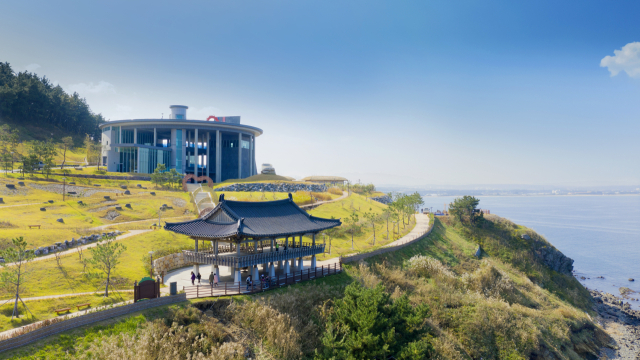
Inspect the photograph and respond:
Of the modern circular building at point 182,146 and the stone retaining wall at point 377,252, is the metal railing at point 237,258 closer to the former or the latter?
the stone retaining wall at point 377,252

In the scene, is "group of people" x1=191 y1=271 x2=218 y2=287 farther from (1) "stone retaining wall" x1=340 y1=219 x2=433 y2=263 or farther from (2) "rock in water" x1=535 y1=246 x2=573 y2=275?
(2) "rock in water" x1=535 y1=246 x2=573 y2=275

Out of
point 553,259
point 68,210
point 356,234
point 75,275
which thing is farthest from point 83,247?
point 553,259

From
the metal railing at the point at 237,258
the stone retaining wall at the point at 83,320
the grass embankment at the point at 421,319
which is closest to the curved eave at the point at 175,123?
the grass embankment at the point at 421,319

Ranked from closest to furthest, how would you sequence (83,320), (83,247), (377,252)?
1. (83,320)
2. (83,247)
3. (377,252)

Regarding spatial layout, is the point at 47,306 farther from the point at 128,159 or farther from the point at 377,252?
the point at 128,159

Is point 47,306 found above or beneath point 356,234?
above

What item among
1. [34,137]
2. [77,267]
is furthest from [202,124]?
[77,267]

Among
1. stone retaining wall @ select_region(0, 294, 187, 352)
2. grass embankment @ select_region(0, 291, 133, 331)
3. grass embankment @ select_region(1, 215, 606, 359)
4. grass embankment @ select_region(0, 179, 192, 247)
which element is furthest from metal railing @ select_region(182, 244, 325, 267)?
grass embankment @ select_region(0, 179, 192, 247)

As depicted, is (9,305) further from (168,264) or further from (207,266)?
(207,266)
